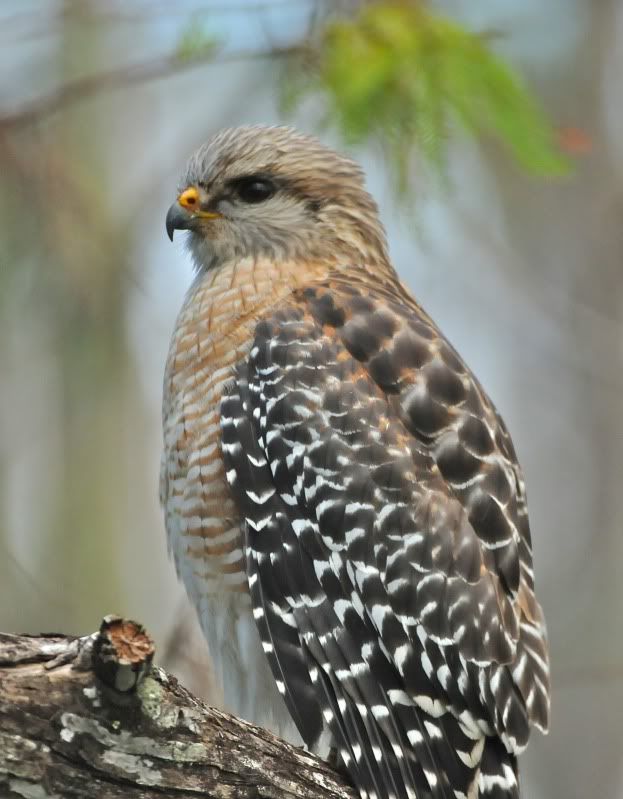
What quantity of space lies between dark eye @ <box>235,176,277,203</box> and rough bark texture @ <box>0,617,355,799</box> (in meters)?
3.03

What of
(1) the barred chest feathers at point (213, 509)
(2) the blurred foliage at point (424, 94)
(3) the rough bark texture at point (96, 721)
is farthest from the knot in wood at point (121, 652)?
(2) the blurred foliage at point (424, 94)

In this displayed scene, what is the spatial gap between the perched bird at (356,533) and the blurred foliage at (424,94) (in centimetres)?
91

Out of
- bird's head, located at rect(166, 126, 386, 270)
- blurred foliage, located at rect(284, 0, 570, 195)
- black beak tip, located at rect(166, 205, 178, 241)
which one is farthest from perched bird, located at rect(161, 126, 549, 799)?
blurred foliage, located at rect(284, 0, 570, 195)

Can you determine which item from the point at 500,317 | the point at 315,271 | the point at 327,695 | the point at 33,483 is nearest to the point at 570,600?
the point at 500,317

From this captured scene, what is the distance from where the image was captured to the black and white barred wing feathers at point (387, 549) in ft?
15.6

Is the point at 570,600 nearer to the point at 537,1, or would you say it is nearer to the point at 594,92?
the point at 594,92

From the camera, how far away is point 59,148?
29.0 ft

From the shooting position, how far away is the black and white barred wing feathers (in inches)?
187

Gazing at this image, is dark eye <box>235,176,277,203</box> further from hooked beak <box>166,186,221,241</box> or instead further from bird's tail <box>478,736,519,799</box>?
bird's tail <box>478,736,519,799</box>

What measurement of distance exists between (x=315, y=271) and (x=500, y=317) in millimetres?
5710

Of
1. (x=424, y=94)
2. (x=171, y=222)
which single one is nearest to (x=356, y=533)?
(x=171, y=222)

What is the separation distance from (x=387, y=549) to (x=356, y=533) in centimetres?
14

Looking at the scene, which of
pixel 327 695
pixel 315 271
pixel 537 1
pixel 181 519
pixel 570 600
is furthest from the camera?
pixel 537 1

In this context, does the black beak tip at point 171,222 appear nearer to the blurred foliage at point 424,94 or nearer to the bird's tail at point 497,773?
the blurred foliage at point 424,94
